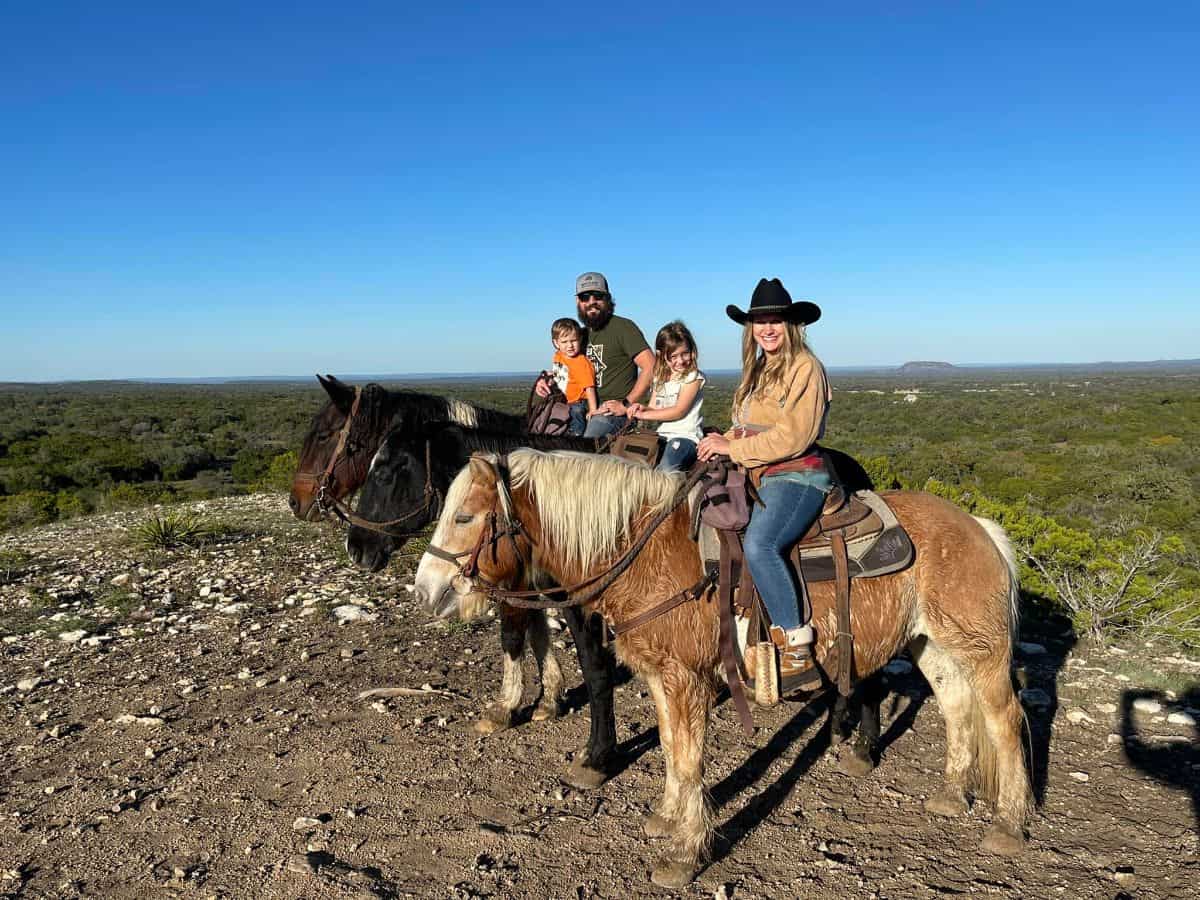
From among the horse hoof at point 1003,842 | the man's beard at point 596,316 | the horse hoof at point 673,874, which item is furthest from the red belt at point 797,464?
the man's beard at point 596,316

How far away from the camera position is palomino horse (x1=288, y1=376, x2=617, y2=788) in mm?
4379

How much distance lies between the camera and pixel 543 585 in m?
4.05

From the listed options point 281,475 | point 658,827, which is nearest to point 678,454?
point 658,827

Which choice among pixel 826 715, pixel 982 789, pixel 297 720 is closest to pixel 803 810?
pixel 982 789

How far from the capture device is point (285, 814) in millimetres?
3947

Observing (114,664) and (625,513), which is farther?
(114,664)

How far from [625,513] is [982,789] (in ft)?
8.12

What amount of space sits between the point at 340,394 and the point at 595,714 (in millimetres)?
2901

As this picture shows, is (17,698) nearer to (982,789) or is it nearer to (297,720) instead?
(297,720)

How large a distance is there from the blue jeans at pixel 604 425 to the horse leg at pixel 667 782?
241 cm

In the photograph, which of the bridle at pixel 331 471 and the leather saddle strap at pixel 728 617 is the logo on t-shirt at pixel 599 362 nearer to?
the bridle at pixel 331 471

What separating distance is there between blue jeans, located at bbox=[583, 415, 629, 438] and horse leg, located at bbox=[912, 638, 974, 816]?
2.60m

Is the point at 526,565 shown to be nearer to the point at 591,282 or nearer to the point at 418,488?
the point at 418,488

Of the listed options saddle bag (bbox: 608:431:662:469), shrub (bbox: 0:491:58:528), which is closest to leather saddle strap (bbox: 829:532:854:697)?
saddle bag (bbox: 608:431:662:469)
